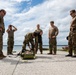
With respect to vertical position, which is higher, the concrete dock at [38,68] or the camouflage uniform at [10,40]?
the camouflage uniform at [10,40]

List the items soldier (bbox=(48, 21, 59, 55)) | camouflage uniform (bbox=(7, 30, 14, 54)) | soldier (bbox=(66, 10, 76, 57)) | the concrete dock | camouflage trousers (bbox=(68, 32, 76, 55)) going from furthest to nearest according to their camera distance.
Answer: camouflage uniform (bbox=(7, 30, 14, 54)) → soldier (bbox=(48, 21, 59, 55)) → camouflage trousers (bbox=(68, 32, 76, 55)) → soldier (bbox=(66, 10, 76, 57)) → the concrete dock

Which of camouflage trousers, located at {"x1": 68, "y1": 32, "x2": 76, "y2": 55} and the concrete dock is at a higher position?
camouflage trousers, located at {"x1": 68, "y1": 32, "x2": 76, "y2": 55}

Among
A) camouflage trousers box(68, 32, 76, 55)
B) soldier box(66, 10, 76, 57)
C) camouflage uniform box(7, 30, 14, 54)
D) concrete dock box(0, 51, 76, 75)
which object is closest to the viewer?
concrete dock box(0, 51, 76, 75)

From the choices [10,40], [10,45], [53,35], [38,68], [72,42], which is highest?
[53,35]

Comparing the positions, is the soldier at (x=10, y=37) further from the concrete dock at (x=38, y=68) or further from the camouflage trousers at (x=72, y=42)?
the concrete dock at (x=38, y=68)

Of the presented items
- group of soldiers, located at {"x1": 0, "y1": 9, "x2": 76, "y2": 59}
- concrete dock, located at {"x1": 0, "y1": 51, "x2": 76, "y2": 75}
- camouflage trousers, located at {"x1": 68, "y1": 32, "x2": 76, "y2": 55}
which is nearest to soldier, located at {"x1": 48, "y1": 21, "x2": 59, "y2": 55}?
group of soldiers, located at {"x1": 0, "y1": 9, "x2": 76, "y2": 59}

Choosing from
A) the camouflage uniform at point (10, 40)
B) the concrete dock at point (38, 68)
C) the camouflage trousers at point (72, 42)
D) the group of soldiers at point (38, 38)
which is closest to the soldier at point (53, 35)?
the group of soldiers at point (38, 38)

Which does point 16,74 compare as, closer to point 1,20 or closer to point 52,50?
point 1,20

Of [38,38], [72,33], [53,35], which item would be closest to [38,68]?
[72,33]

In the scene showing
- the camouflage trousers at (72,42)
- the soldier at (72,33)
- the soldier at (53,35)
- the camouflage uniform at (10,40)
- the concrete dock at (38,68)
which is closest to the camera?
the concrete dock at (38,68)

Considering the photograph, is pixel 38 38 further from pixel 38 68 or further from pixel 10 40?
pixel 38 68

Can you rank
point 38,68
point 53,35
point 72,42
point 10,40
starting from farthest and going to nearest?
1. point 10,40
2. point 53,35
3. point 72,42
4. point 38,68

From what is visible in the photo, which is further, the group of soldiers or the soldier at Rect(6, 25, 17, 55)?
the soldier at Rect(6, 25, 17, 55)

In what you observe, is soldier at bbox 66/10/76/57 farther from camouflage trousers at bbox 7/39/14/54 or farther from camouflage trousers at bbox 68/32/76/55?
camouflage trousers at bbox 7/39/14/54
